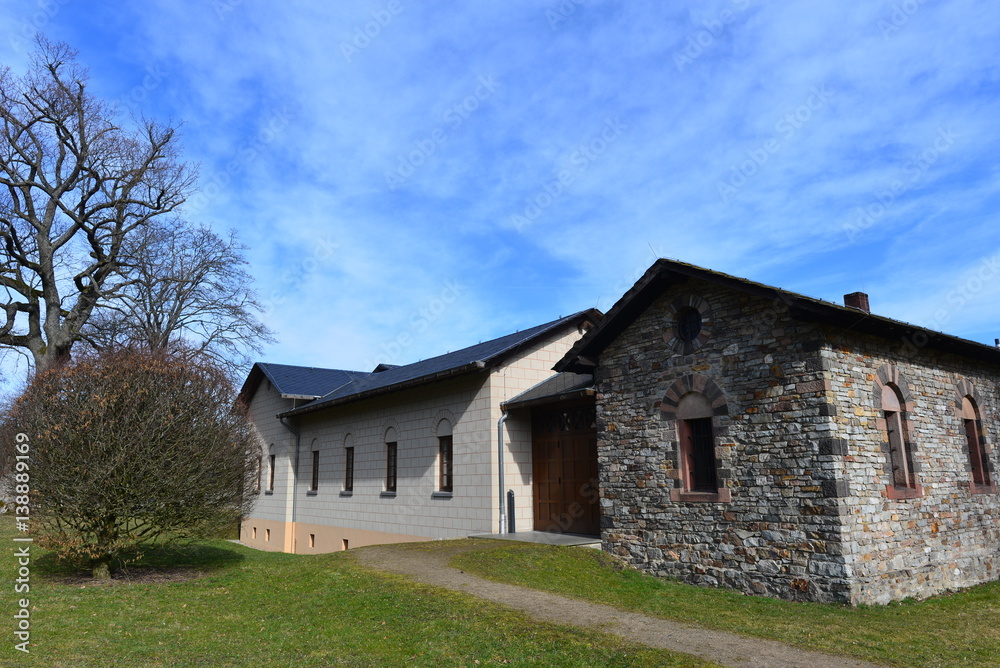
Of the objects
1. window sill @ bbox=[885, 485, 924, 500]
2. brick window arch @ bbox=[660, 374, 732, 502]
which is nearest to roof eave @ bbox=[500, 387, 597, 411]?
brick window arch @ bbox=[660, 374, 732, 502]

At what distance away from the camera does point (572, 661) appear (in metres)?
6.62

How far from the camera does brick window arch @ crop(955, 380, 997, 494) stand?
42.3 ft

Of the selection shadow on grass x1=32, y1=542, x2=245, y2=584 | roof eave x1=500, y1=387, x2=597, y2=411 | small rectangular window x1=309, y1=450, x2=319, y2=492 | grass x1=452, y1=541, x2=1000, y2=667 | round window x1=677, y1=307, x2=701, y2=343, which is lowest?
grass x1=452, y1=541, x2=1000, y2=667

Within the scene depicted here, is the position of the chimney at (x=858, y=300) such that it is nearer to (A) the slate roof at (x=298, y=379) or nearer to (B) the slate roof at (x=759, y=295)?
(B) the slate roof at (x=759, y=295)

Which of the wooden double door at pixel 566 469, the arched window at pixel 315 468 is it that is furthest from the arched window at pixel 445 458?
the arched window at pixel 315 468

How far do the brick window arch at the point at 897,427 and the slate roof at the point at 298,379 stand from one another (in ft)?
61.7

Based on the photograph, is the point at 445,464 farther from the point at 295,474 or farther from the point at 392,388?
the point at 295,474

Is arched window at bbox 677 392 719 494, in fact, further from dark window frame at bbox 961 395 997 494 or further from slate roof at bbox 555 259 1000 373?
dark window frame at bbox 961 395 997 494

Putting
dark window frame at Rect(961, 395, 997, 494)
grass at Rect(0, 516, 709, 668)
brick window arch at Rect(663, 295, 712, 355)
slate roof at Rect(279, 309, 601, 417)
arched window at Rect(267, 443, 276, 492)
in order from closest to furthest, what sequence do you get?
grass at Rect(0, 516, 709, 668), brick window arch at Rect(663, 295, 712, 355), dark window frame at Rect(961, 395, 997, 494), slate roof at Rect(279, 309, 601, 417), arched window at Rect(267, 443, 276, 492)

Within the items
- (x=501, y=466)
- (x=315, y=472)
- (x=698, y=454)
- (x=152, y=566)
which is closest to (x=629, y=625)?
(x=698, y=454)

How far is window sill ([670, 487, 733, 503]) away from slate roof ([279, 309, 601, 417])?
5.07m

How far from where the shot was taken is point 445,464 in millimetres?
16875

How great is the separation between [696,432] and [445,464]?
23.6 feet

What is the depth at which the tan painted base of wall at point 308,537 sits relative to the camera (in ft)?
61.9
